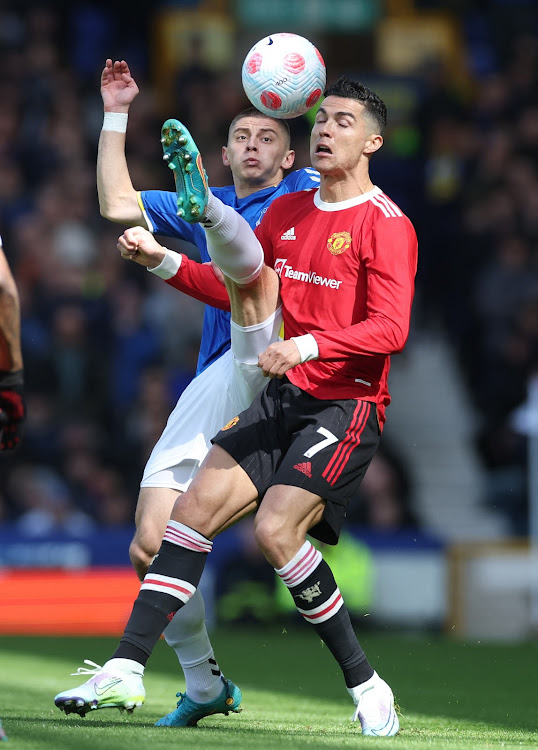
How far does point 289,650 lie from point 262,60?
5.70 metres

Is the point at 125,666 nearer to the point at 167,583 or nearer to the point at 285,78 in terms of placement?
the point at 167,583

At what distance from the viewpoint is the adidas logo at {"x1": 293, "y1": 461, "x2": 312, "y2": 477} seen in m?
5.03

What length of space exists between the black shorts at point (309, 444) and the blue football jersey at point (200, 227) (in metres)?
0.71

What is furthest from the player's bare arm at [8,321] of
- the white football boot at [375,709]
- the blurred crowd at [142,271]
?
the blurred crowd at [142,271]

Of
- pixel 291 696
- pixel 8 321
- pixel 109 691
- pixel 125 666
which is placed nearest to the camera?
pixel 8 321

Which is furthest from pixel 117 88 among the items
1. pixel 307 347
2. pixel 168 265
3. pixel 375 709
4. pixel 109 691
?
pixel 375 709

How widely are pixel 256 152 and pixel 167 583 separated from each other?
1.98 m

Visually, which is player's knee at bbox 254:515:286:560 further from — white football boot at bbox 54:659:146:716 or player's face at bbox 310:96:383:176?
player's face at bbox 310:96:383:176

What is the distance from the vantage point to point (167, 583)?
16.5 feet

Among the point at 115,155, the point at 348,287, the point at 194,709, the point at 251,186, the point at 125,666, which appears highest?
the point at 115,155

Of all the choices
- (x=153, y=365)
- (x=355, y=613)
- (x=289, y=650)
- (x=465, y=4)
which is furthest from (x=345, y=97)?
(x=465, y=4)

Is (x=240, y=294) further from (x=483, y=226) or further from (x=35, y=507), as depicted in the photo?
(x=483, y=226)

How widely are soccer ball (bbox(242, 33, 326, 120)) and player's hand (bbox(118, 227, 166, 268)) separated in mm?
878

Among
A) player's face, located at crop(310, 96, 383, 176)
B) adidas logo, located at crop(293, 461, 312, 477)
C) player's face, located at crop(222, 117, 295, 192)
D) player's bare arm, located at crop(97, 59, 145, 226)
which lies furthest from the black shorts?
player's bare arm, located at crop(97, 59, 145, 226)
